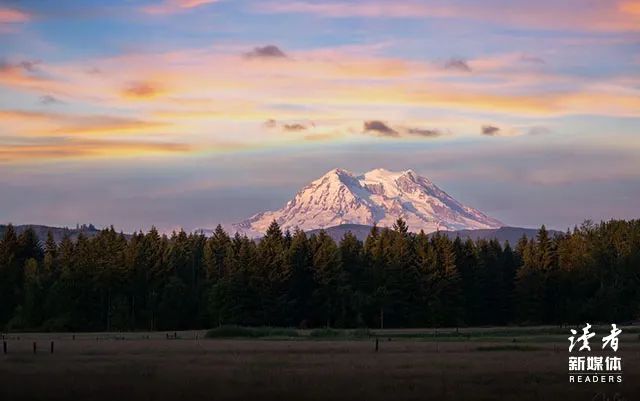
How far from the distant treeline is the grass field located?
55437 mm

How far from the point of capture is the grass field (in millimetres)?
38000

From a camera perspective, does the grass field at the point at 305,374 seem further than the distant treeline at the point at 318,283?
No

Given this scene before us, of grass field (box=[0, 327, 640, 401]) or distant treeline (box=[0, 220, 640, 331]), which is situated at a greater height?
distant treeline (box=[0, 220, 640, 331])

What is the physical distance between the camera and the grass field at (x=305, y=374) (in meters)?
38.0

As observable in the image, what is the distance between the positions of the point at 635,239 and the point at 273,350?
3359 inches

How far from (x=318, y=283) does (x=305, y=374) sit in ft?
266

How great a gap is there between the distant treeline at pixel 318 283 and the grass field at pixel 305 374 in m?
55.4

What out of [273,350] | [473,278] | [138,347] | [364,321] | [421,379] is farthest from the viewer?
[473,278]

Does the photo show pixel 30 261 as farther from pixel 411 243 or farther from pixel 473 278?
pixel 473 278

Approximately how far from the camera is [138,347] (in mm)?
71875

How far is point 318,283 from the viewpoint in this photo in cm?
12662

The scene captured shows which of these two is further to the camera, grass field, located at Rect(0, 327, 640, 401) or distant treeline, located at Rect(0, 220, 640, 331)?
distant treeline, located at Rect(0, 220, 640, 331)

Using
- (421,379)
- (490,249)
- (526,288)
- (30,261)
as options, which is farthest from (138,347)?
(490,249)

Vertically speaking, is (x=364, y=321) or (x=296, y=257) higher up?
(x=296, y=257)
